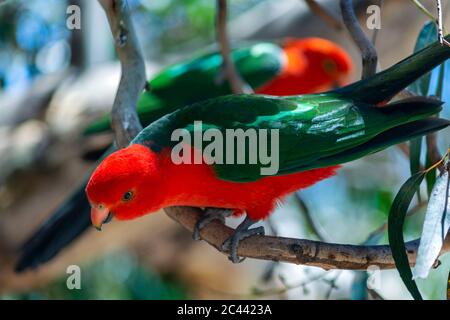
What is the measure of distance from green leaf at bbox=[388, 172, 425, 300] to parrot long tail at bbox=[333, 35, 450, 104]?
0.36 m

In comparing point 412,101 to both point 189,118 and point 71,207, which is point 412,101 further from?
point 71,207

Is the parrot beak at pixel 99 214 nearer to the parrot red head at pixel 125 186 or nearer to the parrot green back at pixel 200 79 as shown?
the parrot red head at pixel 125 186

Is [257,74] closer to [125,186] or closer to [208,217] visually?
[208,217]

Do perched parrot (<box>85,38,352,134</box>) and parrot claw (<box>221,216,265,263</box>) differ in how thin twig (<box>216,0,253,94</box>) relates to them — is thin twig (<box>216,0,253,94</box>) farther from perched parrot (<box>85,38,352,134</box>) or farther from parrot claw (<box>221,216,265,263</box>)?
parrot claw (<box>221,216,265,263</box>)

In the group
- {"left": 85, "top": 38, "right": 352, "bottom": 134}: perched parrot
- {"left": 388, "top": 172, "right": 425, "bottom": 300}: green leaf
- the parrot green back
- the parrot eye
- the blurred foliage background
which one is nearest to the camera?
{"left": 388, "top": 172, "right": 425, "bottom": 300}: green leaf

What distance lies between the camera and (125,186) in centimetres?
222

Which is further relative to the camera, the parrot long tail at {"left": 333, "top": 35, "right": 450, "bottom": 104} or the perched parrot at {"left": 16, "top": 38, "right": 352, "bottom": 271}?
the perched parrot at {"left": 16, "top": 38, "right": 352, "bottom": 271}

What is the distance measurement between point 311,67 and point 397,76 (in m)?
2.40

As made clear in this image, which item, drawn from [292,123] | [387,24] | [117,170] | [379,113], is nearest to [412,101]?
[379,113]

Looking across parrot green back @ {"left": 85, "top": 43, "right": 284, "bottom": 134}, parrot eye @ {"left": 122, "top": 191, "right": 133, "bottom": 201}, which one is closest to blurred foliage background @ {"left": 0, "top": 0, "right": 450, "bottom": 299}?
parrot green back @ {"left": 85, "top": 43, "right": 284, "bottom": 134}

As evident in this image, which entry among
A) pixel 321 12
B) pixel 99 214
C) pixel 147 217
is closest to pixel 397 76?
pixel 99 214

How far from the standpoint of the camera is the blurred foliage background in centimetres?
436

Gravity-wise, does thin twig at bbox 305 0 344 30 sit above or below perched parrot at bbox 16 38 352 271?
above

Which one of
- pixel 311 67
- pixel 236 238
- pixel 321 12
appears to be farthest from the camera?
pixel 311 67
